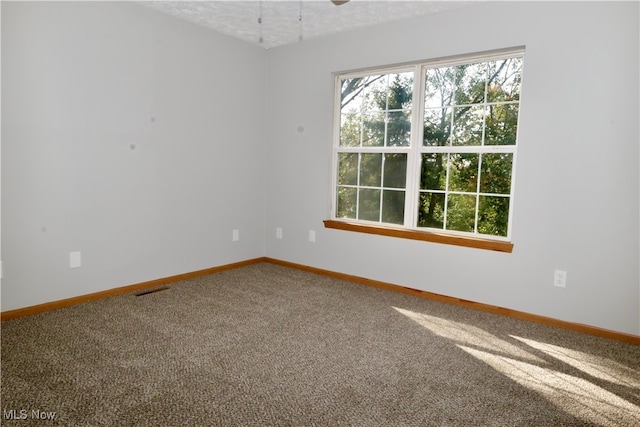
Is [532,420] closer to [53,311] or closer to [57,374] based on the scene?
[57,374]

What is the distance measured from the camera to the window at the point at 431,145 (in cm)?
325

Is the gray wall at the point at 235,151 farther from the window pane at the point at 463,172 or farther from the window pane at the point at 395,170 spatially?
the window pane at the point at 395,170

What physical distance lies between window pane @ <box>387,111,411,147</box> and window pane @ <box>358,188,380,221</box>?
0.50 meters

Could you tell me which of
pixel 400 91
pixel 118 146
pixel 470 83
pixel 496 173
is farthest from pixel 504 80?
pixel 118 146

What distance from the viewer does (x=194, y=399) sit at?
1.93m

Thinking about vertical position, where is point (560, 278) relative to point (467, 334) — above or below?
above

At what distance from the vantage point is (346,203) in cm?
421

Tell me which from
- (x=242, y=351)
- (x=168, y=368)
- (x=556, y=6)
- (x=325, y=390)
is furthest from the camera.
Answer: (x=556, y=6)

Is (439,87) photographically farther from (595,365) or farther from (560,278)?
(595,365)

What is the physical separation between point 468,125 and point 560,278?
1.37 m

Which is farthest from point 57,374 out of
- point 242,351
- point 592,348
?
point 592,348

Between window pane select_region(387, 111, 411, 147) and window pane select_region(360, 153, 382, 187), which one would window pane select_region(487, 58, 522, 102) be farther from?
window pane select_region(360, 153, 382, 187)

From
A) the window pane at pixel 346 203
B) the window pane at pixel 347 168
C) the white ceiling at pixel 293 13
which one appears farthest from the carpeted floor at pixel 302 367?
the white ceiling at pixel 293 13

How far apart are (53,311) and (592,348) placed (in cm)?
376
